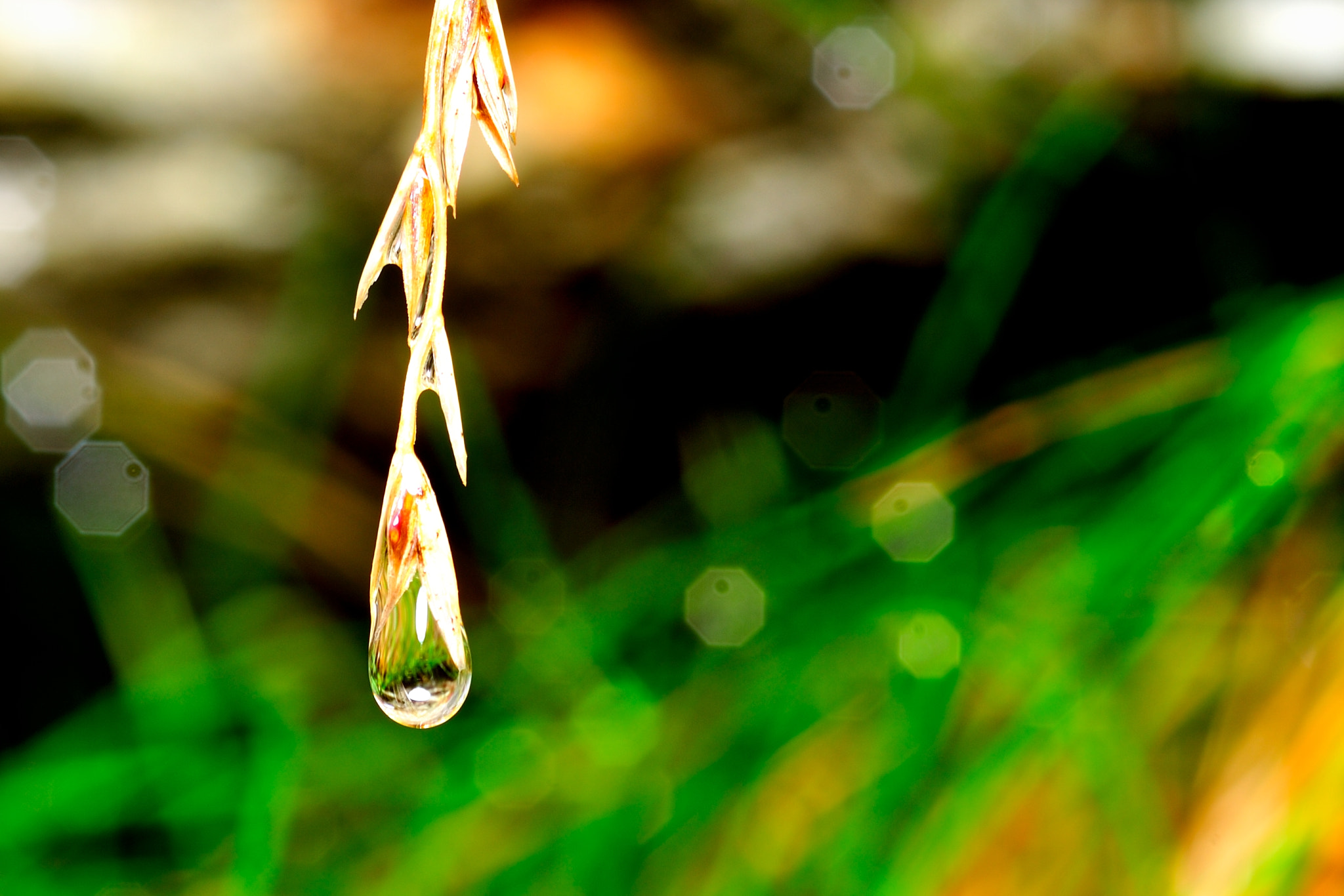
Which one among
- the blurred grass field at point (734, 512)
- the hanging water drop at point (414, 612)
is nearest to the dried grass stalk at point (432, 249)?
the hanging water drop at point (414, 612)

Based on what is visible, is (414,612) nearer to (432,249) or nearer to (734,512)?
(432,249)

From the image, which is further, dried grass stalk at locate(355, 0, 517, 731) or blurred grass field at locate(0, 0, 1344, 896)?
blurred grass field at locate(0, 0, 1344, 896)

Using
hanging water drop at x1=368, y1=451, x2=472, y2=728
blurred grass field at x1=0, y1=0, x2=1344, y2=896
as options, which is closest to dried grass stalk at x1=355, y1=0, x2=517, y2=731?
hanging water drop at x1=368, y1=451, x2=472, y2=728

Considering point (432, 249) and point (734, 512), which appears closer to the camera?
point (432, 249)

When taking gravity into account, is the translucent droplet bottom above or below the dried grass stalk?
below

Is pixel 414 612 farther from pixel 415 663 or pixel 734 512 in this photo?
pixel 734 512

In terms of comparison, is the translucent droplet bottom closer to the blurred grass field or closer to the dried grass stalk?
the dried grass stalk

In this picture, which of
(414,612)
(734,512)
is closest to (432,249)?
(414,612)

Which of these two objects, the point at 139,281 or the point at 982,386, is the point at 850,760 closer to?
the point at 982,386

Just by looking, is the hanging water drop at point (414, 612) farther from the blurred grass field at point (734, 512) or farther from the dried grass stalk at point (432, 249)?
the blurred grass field at point (734, 512)
